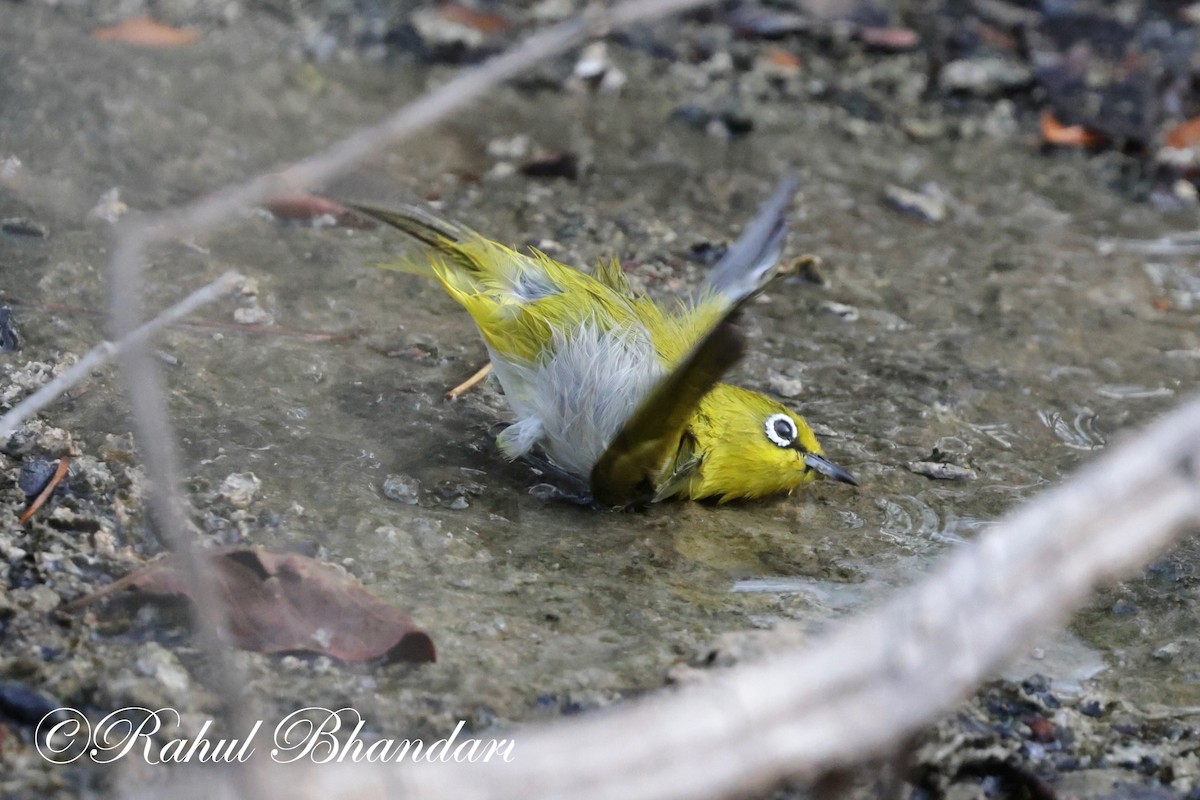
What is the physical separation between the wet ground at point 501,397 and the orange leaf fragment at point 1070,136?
0.14m

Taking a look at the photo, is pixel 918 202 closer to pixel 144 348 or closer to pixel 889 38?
pixel 889 38

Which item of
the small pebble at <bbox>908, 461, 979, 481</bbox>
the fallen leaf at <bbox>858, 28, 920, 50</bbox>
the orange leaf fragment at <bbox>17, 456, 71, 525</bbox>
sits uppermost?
the fallen leaf at <bbox>858, 28, 920, 50</bbox>

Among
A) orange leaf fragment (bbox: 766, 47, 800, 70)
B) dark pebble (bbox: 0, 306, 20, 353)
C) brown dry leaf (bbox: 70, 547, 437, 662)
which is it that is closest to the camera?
brown dry leaf (bbox: 70, 547, 437, 662)

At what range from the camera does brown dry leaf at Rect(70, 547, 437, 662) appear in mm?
2445

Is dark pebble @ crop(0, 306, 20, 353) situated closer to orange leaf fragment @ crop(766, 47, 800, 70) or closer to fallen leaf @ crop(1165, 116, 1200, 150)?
orange leaf fragment @ crop(766, 47, 800, 70)

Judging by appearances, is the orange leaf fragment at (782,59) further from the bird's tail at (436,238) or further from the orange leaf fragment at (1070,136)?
the bird's tail at (436,238)

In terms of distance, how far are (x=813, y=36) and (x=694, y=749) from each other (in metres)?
5.63

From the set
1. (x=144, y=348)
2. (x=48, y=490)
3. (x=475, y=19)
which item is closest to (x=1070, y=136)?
(x=475, y=19)

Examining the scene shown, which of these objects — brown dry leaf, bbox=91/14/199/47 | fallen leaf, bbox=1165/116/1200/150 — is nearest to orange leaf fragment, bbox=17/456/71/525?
brown dry leaf, bbox=91/14/199/47

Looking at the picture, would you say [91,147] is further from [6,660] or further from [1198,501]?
[1198,501]

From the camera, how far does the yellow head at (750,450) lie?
3.35 metres

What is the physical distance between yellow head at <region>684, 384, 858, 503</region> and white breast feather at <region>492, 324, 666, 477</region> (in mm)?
203

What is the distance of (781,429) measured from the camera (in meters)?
3.41

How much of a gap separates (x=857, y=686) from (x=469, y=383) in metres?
2.53
